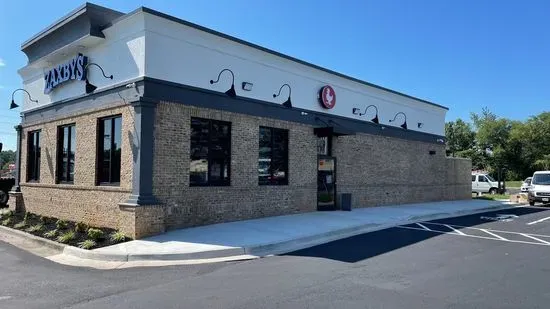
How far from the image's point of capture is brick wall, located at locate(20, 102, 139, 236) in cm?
1288

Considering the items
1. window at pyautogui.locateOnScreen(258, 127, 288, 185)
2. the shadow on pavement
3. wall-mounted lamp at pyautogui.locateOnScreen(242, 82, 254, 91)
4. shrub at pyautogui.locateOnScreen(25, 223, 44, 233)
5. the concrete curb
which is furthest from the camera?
window at pyautogui.locateOnScreen(258, 127, 288, 185)

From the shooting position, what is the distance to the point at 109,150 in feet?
45.9

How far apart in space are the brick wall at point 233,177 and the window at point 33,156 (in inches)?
337

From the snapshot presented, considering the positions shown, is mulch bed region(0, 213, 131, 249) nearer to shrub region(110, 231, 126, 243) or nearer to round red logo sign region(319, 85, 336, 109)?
shrub region(110, 231, 126, 243)

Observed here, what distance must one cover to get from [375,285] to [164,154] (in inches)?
292

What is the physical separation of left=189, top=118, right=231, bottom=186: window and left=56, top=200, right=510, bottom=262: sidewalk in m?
1.44

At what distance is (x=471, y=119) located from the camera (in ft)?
216

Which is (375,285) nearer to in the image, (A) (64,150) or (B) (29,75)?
(A) (64,150)

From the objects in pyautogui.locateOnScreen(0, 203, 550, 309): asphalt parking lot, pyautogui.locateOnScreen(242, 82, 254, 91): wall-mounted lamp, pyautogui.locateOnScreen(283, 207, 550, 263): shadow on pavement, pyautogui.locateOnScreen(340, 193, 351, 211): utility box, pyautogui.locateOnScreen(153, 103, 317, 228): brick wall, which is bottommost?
pyautogui.locateOnScreen(0, 203, 550, 309): asphalt parking lot

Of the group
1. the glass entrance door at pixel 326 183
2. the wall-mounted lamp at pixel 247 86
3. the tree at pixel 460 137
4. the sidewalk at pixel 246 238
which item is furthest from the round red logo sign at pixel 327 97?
the tree at pixel 460 137

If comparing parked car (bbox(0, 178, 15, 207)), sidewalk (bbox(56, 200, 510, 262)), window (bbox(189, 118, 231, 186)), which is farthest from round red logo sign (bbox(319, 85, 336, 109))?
parked car (bbox(0, 178, 15, 207))

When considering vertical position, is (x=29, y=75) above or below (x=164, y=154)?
above

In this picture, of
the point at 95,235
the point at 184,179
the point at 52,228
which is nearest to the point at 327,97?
the point at 184,179

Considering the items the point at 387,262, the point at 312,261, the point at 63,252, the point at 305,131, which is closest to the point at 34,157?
the point at 63,252
